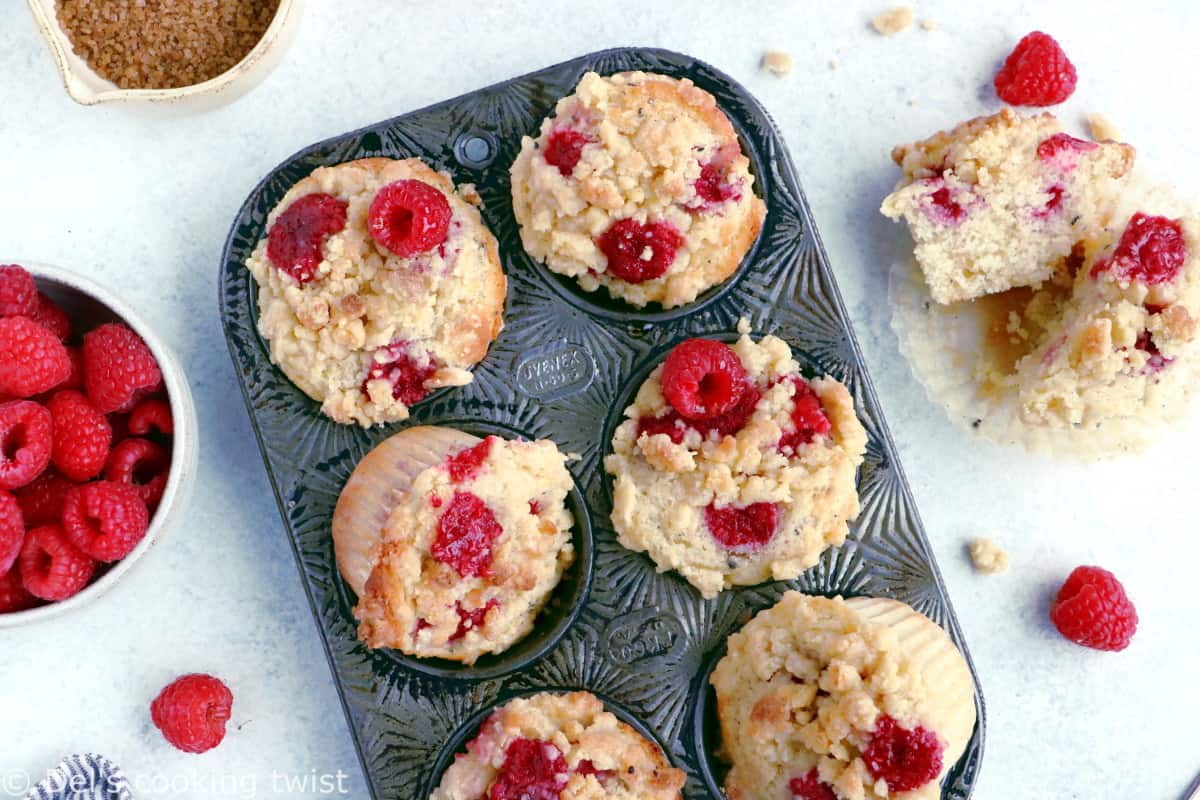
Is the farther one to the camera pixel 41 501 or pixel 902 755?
pixel 41 501

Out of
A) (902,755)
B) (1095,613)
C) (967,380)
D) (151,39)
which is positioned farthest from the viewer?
(967,380)

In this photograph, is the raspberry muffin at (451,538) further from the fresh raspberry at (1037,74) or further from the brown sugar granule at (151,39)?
the fresh raspberry at (1037,74)

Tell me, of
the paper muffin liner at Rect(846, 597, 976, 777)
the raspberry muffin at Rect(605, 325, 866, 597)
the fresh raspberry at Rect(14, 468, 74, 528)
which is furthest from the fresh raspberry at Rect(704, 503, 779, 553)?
the fresh raspberry at Rect(14, 468, 74, 528)

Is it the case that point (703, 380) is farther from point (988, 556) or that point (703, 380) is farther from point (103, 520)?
point (103, 520)

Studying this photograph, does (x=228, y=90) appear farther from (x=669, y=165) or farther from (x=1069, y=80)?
(x=1069, y=80)

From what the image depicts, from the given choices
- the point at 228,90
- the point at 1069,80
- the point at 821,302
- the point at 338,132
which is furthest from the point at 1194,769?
the point at 228,90

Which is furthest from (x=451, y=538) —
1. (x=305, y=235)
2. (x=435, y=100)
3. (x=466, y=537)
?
(x=435, y=100)
